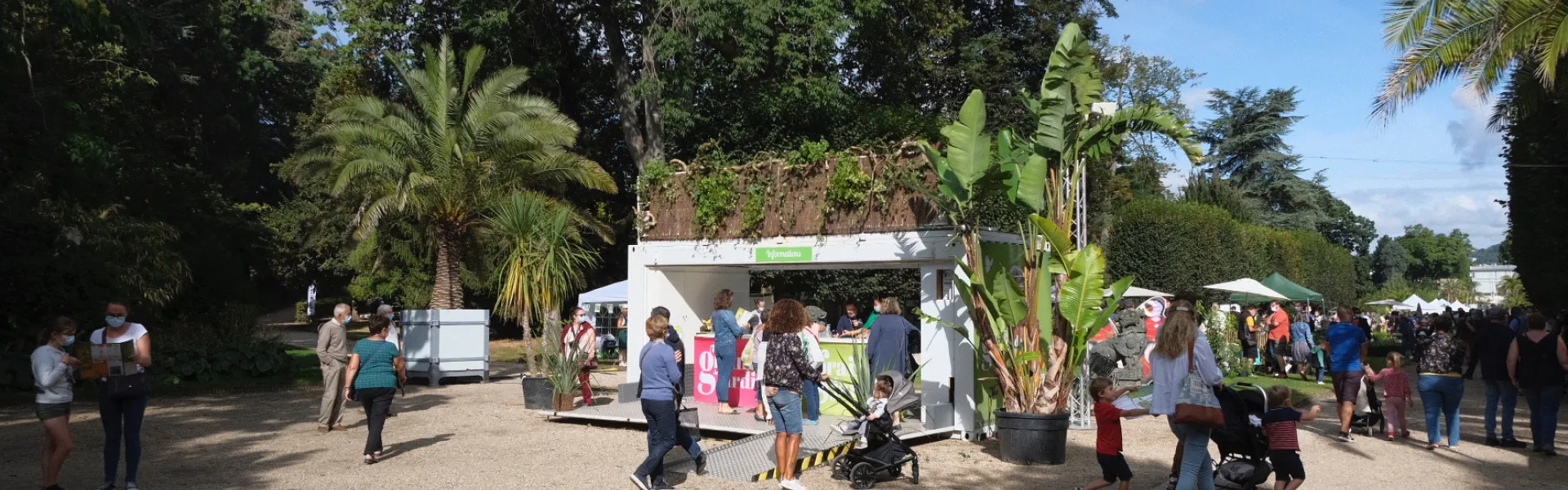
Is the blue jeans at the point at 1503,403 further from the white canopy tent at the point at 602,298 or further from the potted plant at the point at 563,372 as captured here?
the white canopy tent at the point at 602,298

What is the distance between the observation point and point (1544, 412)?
11.2 m

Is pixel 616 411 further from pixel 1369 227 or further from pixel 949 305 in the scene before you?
pixel 1369 227

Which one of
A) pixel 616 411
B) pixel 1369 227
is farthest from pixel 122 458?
pixel 1369 227

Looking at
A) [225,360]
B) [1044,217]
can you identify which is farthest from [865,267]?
[225,360]

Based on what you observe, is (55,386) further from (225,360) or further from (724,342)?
(225,360)

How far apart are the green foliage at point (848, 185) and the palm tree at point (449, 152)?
34.8ft

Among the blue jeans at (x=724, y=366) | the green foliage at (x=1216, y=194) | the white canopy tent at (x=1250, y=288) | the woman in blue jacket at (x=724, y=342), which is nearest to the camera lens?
the woman in blue jacket at (x=724, y=342)

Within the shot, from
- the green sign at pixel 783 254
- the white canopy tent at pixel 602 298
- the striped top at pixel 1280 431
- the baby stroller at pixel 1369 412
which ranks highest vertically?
the green sign at pixel 783 254

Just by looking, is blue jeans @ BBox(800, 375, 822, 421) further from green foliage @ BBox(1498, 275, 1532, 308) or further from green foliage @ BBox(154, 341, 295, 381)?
green foliage @ BBox(1498, 275, 1532, 308)

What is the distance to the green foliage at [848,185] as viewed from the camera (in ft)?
41.9

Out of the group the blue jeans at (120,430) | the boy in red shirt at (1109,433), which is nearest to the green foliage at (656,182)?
the blue jeans at (120,430)

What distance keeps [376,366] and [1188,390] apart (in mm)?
6798

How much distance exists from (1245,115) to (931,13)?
1493 inches

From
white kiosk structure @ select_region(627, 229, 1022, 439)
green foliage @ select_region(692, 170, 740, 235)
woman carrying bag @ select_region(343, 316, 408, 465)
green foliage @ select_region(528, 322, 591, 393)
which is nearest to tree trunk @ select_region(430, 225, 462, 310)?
green foliage @ select_region(528, 322, 591, 393)
